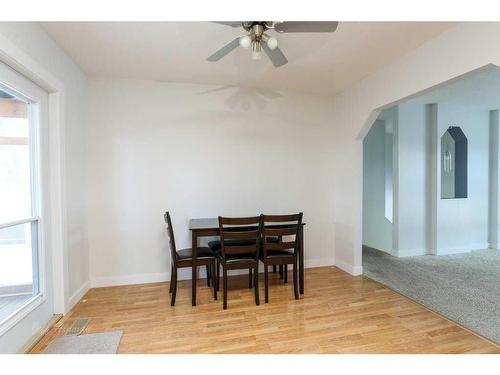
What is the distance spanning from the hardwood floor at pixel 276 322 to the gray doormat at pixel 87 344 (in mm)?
65

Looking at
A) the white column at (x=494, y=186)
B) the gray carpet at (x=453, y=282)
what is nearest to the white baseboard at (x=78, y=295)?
the gray carpet at (x=453, y=282)

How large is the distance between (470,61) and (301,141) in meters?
1.93

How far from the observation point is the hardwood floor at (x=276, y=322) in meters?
1.77

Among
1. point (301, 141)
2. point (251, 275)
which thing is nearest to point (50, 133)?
point (251, 275)

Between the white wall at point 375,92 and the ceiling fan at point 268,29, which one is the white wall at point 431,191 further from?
the ceiling fan at point 268,29

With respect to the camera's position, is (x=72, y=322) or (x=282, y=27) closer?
(x=282, y=27)

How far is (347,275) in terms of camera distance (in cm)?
322

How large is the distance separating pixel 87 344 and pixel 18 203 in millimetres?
1176

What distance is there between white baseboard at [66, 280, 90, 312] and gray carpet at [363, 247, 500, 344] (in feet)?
11.3

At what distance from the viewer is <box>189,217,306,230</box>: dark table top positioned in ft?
8.25

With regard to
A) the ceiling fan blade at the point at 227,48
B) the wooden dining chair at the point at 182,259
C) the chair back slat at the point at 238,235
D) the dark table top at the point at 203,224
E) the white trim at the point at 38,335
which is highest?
the ceiling fan blade at the point at 227,48

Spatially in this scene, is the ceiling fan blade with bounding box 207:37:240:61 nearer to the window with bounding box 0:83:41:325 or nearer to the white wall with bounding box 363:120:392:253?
the window with bounding box 0:83:41:325

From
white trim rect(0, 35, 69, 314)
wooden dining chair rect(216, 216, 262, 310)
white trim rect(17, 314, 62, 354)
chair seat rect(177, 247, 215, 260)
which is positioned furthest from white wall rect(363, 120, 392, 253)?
white trim rect(17, 314, 62, 354)
